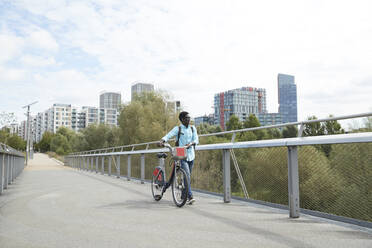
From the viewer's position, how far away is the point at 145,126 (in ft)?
120

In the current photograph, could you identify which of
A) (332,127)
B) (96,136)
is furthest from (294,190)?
(96,136)

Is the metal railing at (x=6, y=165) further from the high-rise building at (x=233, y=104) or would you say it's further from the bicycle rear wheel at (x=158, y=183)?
the high-rise building at (x=233, y=104)

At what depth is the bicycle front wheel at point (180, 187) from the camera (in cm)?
632

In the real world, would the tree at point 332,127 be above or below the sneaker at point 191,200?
above

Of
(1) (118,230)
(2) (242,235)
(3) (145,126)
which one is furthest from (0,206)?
(3) (145,126)

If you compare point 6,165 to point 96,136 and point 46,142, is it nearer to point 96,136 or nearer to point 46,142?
point 96,136

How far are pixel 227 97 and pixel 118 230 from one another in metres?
190

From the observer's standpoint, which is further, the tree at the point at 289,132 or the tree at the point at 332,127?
the tree at the point at 289,132

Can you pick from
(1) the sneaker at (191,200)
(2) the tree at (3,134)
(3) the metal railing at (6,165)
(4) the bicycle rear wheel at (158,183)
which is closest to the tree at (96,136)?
(2) the tree at (3,134)

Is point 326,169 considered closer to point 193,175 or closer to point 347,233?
point 347,233

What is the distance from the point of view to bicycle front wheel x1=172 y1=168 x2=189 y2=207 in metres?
6.32

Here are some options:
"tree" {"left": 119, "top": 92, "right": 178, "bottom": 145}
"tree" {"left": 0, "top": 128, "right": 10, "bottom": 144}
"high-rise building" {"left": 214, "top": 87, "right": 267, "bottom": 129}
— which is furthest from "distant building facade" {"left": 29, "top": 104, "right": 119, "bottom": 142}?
"tree" {"left": 119, "top": 92, "right": 178, "bottom": 145}

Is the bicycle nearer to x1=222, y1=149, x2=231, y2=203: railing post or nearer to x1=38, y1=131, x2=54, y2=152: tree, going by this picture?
x1=222, y1=149, x2=231, y2=203: railing post

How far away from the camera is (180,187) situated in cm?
650
